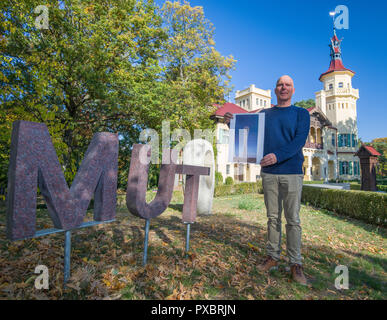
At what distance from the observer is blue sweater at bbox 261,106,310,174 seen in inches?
113

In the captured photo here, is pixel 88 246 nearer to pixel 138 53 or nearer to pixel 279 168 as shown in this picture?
pixel 279 168

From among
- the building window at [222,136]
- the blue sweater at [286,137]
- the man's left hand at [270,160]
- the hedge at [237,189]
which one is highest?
the building window at [222,136]

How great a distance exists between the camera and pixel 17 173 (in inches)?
75.5

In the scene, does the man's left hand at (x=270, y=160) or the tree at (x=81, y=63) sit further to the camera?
the tree at (x=81, y=63)

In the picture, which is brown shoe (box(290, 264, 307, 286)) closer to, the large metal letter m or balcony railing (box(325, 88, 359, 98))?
the large metal letter m

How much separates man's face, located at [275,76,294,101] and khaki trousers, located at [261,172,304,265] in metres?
1.12

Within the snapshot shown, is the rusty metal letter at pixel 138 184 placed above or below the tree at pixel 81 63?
below

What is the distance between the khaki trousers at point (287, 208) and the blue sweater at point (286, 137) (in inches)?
4.7

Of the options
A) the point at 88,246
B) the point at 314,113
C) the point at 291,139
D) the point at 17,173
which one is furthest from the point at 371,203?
the point at 314,113

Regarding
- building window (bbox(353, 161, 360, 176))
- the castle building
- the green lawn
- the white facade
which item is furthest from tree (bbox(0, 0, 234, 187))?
building window (bbox(353, 161, 360, 176))

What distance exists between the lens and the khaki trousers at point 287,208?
2.82m

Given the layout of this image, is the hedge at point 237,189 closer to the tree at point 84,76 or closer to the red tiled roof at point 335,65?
the tree at point 84,76

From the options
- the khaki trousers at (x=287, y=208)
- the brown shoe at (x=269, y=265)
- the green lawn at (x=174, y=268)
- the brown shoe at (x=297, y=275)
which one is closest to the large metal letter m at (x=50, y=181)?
the green lawn at (x=174, y=268)

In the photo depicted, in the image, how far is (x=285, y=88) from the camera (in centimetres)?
301
